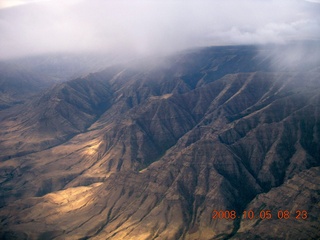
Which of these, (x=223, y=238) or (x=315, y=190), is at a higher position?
(x=315, y=190)

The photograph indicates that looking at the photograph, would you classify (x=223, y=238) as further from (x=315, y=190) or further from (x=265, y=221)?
(x=315, y=190)

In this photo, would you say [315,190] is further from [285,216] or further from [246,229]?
[246,229]

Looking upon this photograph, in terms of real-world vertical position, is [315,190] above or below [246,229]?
above

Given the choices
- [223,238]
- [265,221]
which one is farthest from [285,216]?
[223,238]

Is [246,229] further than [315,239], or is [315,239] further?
[246,229]

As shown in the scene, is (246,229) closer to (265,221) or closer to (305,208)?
(265,221)

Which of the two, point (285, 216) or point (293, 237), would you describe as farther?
point (285, 216)

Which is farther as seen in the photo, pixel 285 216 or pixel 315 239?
pixel 285 216

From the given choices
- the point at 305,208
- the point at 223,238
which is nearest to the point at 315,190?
the point at 305,208

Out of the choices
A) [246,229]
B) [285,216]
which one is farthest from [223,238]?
[285,216]
